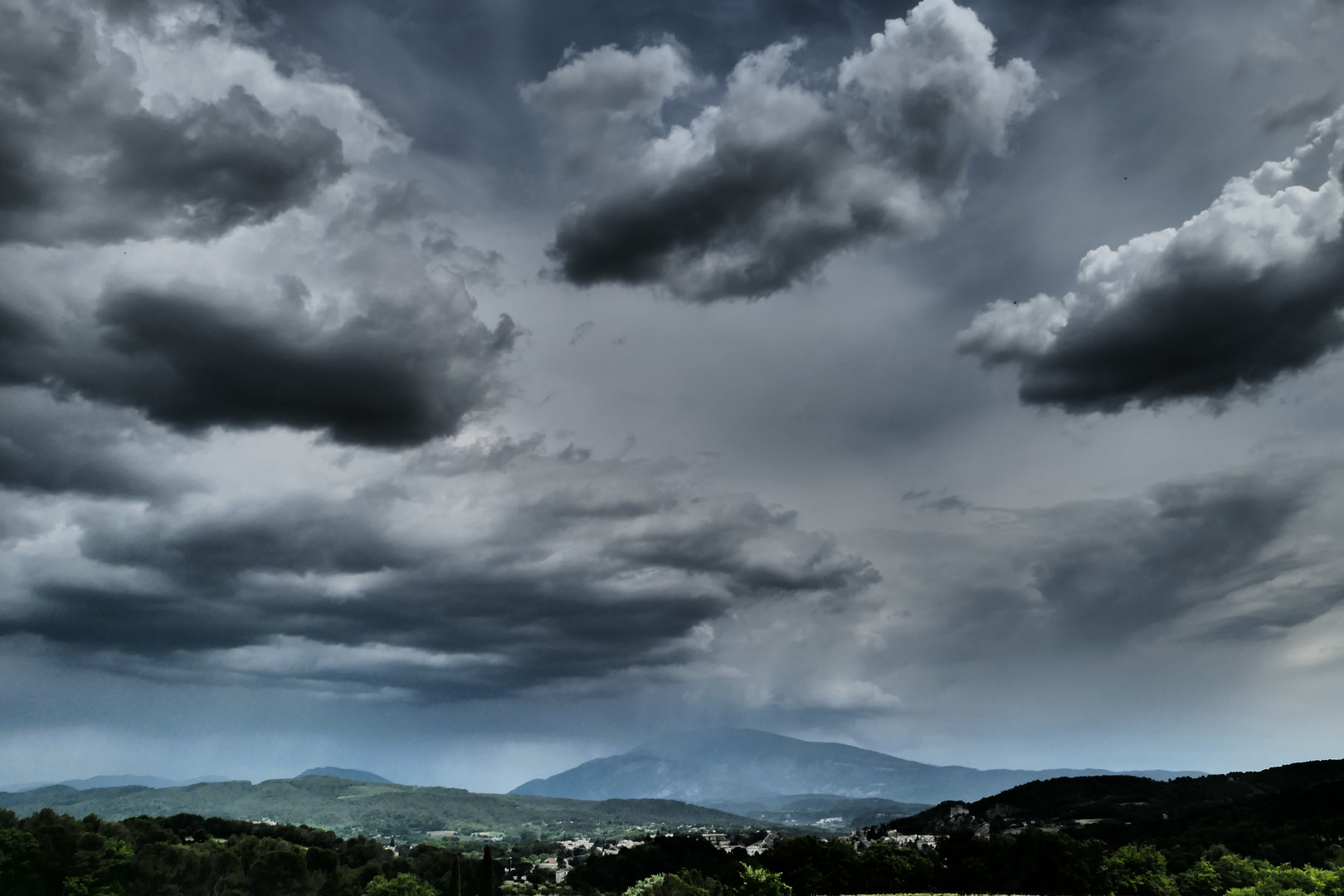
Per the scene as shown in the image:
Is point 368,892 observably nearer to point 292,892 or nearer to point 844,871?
point 292,892

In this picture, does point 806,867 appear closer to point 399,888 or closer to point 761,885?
point 399,888

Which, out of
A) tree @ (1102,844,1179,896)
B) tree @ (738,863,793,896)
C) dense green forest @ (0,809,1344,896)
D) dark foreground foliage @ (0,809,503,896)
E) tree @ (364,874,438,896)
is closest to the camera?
tree @ (738,863,793,896)

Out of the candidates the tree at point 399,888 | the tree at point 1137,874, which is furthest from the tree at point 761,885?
the tree at point 1137,874

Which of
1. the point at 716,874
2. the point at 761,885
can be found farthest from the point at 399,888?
the point at 761,885

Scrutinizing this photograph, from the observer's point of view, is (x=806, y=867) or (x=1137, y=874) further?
(x=806, y=867)

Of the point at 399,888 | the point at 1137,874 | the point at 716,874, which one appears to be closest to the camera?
the point at 1137,874

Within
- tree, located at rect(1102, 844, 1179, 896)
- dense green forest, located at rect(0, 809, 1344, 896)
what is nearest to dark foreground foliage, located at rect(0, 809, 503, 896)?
dense green forest, located at rect(0, 809, 1344, 896)

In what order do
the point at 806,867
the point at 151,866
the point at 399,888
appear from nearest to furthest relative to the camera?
the point at 151,866 < the point at 399,888 < the point at 806,867

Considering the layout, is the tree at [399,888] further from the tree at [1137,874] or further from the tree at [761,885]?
the tree at [1137,874]

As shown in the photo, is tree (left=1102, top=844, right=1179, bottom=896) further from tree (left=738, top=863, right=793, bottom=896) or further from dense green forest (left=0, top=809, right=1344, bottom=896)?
tree (left=738, top=863, right=793, bottom=896)

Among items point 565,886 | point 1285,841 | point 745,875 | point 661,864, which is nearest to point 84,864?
point 745,875

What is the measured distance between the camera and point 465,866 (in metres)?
184

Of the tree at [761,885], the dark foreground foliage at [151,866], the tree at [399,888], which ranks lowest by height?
the tree at [399,888]

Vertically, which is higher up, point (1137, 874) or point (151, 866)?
point (151, 866)
